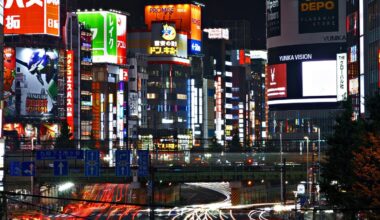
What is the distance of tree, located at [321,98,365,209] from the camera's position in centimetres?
5606

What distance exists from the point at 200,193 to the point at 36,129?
113 ft

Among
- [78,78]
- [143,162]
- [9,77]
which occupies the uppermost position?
[78,78]

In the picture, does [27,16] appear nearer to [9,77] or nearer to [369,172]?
[9,77]

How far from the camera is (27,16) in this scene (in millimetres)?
167875

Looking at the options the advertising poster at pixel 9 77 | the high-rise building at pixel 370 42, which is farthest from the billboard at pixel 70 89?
the high-rise building at pixel 370 42

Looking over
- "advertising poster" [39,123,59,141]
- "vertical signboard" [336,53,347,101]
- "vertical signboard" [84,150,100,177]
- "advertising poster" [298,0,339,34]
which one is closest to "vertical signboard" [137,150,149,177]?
"vertical signboard" [84,150,100,177]

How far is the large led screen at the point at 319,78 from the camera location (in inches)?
7407

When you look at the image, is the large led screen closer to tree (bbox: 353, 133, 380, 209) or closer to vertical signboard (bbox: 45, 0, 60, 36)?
vertical signboard (bbox: 45, 0, 60, 36)

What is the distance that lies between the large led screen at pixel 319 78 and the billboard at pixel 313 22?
4001 mm

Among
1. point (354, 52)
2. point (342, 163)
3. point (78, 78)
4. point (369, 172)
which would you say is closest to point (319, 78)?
point (78, 78)

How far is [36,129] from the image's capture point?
168625 millimetres

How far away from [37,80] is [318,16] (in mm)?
51614

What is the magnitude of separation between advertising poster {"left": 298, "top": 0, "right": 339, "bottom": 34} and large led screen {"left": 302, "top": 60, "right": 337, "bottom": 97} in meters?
5.94

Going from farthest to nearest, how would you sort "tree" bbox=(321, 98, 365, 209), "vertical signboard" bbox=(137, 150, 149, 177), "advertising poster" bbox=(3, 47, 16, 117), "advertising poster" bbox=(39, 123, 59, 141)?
"advertising poster" bbox=(39, 123, 59, 141) → "advertising poster" bbox=(3, 47, 16, 117) → "vertical signboard" bbox=(137, 150, 149, 177) → "tree" bbox=(321, 98, 365, 209)
